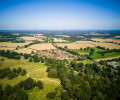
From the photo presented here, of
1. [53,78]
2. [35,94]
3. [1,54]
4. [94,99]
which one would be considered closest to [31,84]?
[35,94]

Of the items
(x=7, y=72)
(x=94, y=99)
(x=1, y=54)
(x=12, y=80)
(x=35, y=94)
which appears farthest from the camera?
(x=1, y=54)

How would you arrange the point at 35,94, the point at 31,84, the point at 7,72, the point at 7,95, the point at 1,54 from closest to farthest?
the point at 7,95 → the point at 35,94 → the point at 31,84 → the point at 7,72 → the point at 1,54

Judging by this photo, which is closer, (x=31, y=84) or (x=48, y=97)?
(x=48, y=97)

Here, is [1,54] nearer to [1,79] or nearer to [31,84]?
[1,79]

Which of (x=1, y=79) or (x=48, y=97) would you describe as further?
(x=1, y=79)

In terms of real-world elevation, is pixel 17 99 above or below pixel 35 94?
above

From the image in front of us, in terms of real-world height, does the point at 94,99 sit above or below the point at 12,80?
above

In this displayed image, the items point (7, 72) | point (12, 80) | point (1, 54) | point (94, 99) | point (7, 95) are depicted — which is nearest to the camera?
point (94, 99)

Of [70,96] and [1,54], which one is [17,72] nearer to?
[70,96]

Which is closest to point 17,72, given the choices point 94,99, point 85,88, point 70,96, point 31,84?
point 31,84
